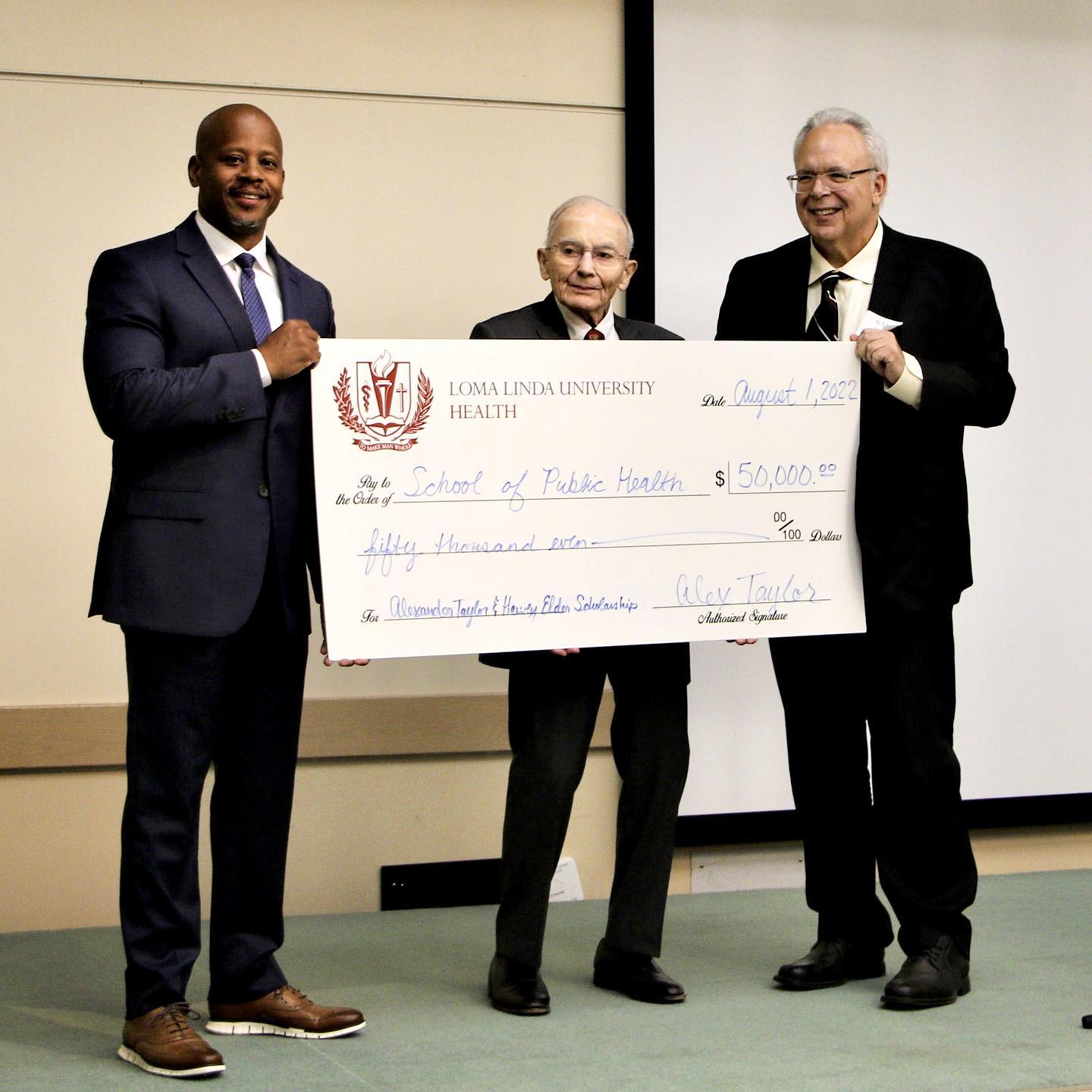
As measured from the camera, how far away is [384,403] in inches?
106

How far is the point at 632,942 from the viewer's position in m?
2.96

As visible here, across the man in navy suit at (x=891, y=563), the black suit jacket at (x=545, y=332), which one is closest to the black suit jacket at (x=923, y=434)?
the man in navy suit at (x=891, y=563)

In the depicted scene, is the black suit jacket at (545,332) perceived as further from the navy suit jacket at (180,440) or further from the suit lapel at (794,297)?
the navy suit jacket at (180,440)

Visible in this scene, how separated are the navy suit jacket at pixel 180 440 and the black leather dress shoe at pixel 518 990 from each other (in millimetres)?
880

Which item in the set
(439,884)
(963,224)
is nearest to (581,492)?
(439,884)

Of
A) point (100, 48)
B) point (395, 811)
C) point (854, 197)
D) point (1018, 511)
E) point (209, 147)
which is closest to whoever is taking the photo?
point (209, 147)

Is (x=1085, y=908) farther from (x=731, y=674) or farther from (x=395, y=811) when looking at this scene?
(x=395, y=811)

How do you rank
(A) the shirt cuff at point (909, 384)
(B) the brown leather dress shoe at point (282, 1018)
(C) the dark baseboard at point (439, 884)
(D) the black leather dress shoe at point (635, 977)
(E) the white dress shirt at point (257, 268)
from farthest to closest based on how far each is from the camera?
1. (C) the dark baseboard at point (439, 884)
2. (D) the black leather dress shoe at point (635, 977)
3. (A) the shirt cuff at point (909, 384)
4. (B) the brown leather dress shoe at point (282, 1018)
5. (E) the white dress shirt at point (257, 268)

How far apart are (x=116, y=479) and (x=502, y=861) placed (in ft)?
3.52

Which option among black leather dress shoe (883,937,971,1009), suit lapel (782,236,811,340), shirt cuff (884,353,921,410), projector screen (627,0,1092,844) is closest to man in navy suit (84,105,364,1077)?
suit lapel (782,236,811,340)

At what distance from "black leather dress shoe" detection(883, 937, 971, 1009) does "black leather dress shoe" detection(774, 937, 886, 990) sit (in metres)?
0.12

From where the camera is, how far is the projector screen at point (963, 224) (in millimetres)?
4043

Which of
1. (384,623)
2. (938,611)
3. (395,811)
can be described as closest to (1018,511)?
(938,611)

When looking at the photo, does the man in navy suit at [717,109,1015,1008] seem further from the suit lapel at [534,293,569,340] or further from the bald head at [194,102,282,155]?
the bald head at [194,102,282,155]
